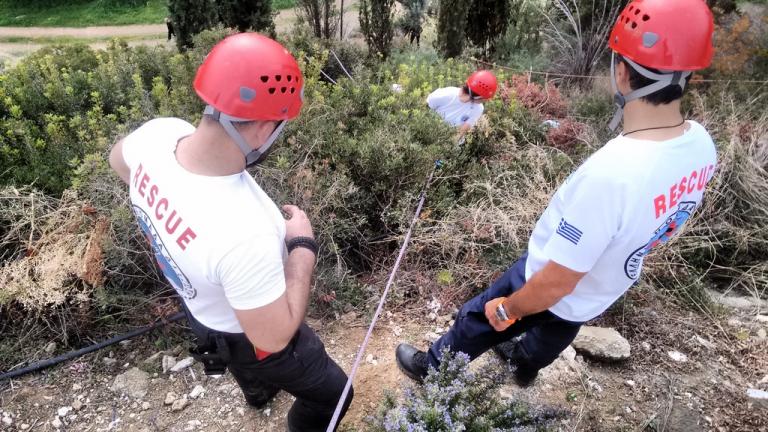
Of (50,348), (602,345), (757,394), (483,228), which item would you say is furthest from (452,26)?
(50,348)

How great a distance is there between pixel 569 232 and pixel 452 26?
283 inches

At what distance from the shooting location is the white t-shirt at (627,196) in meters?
1.56

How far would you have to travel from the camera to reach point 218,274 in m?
1.44

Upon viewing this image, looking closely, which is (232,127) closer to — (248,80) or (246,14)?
(248,80)

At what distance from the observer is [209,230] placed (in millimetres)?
1407

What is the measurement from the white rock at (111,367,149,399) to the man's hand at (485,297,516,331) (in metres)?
1.97

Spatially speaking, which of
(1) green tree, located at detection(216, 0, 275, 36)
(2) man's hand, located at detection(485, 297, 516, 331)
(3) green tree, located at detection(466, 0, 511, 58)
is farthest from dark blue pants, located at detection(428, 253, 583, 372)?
(3) green tree, located at detection(466, 0, 511, 58)

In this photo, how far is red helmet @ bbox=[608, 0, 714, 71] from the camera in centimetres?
157

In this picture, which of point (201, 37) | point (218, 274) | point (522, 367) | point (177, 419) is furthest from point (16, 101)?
point (522, 367)

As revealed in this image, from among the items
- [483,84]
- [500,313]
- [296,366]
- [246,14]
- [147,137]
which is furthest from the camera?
[246,14]

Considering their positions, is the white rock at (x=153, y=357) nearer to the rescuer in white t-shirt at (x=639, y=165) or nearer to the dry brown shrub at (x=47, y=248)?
the dry brown shrub at (x=47, y=248)

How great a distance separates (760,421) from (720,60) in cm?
503

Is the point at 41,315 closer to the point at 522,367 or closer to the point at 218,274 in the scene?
the point at 218,274

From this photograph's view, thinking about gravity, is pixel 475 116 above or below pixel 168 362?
above
